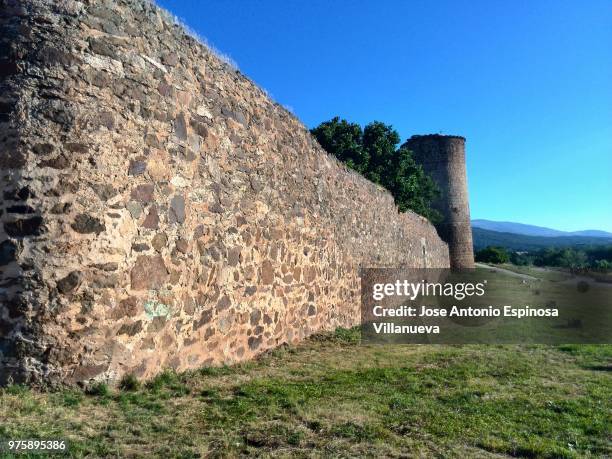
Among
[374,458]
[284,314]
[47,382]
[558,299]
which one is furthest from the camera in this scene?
[558,299]

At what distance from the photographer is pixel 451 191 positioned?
34375 mm

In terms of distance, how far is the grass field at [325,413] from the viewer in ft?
11.0

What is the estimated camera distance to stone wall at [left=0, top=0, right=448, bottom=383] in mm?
4016

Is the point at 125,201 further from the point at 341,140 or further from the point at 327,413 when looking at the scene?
the point at 341,140

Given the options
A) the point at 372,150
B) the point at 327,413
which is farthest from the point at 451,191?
the point at 327,413

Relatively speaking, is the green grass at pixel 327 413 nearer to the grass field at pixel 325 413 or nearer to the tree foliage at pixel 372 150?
the grass field at pixel 325 413

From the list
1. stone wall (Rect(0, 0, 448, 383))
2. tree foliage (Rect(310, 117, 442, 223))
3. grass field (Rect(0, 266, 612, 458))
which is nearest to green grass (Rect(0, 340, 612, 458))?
grass field (Rect(0, 266, 612, 458))

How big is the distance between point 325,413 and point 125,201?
8.62 ft

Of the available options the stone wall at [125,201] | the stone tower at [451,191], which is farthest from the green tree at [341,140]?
the stone wall at [125,201]

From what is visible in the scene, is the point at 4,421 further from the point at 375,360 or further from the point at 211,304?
the point at 375,360

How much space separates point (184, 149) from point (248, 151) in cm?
151

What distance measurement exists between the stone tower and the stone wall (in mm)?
29148

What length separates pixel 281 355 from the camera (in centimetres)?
671

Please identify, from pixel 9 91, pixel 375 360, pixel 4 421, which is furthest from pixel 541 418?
pixel 9 91
